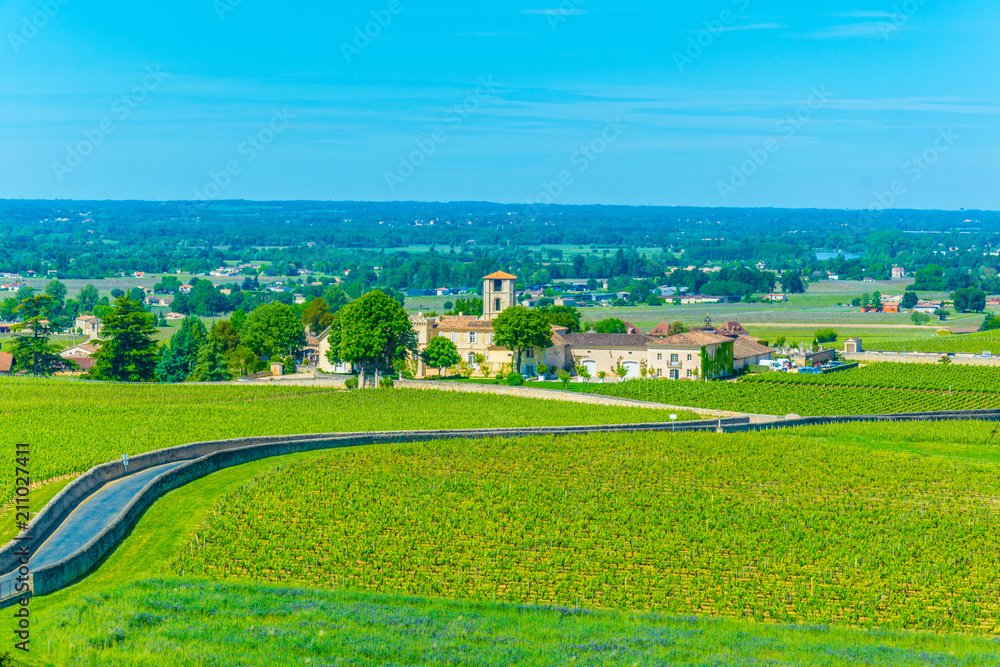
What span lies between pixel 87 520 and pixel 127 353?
4602 centimetres

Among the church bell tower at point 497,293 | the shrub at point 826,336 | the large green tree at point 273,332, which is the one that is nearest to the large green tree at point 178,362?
the large green tree at point 273,332

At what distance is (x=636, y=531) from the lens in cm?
3356

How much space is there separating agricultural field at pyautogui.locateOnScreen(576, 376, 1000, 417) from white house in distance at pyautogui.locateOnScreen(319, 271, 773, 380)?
3.96 meters

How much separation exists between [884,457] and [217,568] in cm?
2829

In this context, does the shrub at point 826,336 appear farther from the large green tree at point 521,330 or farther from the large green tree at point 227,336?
the large green tree at point 227,336

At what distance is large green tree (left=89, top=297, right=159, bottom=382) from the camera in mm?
75250

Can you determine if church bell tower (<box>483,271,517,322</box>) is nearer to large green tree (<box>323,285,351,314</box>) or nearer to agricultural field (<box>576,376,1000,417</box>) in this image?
agricultural field (<box>576,376,1000,417</box>)

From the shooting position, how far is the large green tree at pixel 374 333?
71.3 m

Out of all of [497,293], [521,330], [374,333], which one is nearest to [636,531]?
[374,333]

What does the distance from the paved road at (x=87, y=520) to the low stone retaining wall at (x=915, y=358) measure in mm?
58685

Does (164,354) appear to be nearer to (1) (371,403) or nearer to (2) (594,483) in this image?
(1) (371,403)

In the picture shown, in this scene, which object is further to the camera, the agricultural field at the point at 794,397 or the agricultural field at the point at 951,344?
the agricultural field at the point at 951,344

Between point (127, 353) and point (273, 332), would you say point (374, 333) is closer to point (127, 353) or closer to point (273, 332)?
point (127, 353)

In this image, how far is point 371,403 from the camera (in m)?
62.4
